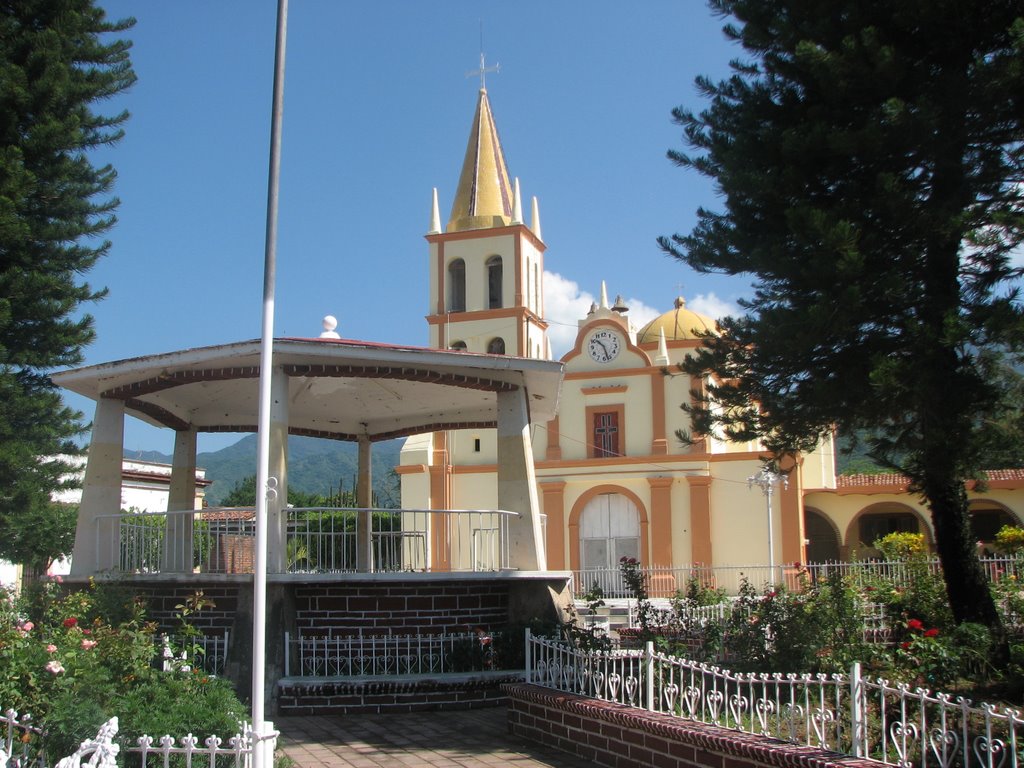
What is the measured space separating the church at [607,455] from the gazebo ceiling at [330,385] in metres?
15.4

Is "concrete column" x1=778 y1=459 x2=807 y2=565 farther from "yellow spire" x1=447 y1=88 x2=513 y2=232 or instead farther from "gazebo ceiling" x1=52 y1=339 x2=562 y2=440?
"gazebo ceiling" x1=52 y1=339 x2=562 y2=440

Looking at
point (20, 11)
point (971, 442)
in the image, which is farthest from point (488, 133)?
point (971, 442)

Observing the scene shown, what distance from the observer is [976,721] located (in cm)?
759

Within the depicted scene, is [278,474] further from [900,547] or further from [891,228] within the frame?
[900,547]

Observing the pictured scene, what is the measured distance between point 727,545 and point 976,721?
998 inches

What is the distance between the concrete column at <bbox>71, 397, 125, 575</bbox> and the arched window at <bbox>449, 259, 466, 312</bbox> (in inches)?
914

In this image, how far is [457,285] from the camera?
3691 cm

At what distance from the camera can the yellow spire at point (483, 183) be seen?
120 ft

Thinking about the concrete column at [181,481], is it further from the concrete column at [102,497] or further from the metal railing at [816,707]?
the metal railing at [816,707]

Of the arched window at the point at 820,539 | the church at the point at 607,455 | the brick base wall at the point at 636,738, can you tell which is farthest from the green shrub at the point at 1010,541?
the arched window at the point at 820,539

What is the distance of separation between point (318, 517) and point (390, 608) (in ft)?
4.35

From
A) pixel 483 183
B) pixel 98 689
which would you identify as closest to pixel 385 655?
pixel 98 689

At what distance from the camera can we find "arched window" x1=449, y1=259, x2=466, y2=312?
3659cm

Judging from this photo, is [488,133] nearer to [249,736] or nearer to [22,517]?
[22,517]
